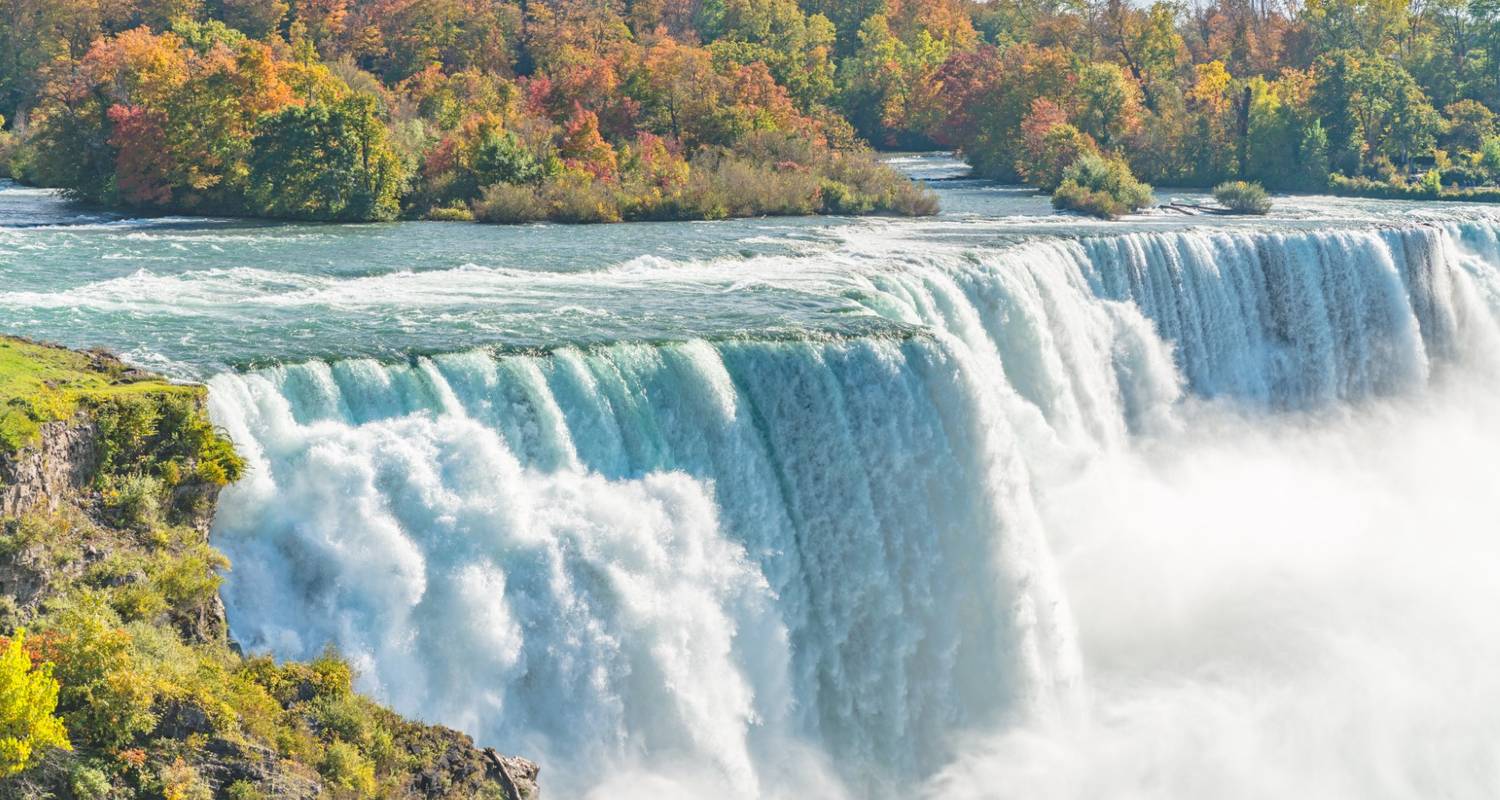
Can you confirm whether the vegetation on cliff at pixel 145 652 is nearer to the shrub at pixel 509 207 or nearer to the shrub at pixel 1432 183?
the shrub at pixel 509 207

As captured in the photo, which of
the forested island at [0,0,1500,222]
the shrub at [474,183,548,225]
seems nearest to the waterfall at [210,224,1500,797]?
the shrub at [474,183,548,225]

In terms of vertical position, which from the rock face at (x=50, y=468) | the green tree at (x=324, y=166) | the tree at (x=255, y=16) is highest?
the tree at (x=255, y=16)

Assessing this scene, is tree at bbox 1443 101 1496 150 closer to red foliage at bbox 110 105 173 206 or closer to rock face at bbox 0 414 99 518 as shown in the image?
red foliage at bbox 110 105 173 206

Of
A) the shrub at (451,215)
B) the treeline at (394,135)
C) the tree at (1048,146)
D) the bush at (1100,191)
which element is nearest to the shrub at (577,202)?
the treeline at (394,135)

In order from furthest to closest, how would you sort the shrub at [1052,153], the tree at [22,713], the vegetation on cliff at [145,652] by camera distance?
the shrub at [1052,153] → the vegetation on cliff at [145,652] → the tree at [22,713]

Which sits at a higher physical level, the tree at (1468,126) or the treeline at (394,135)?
the treeline at (394,135)

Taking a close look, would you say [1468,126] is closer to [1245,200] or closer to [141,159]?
[1245,200]

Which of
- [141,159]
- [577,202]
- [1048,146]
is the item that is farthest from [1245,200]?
[141,159]
